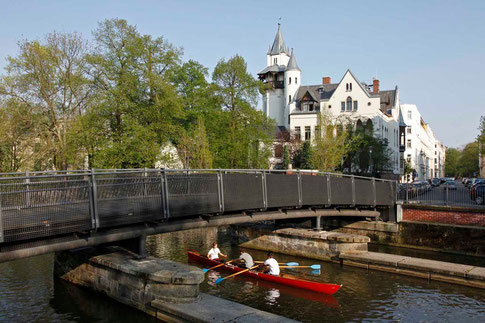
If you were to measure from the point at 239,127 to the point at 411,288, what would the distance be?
3209cm

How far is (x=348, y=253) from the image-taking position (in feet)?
57.0

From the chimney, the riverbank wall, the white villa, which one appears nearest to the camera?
the riverbank wall

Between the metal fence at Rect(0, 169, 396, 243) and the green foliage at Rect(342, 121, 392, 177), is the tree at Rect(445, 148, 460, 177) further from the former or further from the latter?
the metal fence at Rect(0, 169, 396, 243)

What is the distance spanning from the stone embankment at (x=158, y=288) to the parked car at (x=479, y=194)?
18045 mm

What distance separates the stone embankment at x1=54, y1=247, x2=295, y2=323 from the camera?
9469mm

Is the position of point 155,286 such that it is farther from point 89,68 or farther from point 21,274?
point 89,68

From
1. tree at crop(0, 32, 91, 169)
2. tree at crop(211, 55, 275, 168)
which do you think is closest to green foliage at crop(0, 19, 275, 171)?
tree at crop(0, 32, 91, 169)

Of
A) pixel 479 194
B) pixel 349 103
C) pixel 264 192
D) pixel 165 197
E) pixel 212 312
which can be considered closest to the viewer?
pixel 212 312

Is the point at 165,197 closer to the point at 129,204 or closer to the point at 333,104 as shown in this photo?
the point at 129,204

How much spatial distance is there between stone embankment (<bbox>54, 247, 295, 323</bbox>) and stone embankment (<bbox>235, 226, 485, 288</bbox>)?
797 cm

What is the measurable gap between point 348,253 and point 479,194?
1075 cm

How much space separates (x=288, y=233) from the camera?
63.5 ft

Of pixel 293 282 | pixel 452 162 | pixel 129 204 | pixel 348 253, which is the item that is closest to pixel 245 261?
pixel 293 282

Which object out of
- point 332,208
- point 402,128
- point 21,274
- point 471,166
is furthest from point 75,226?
point 471,166
